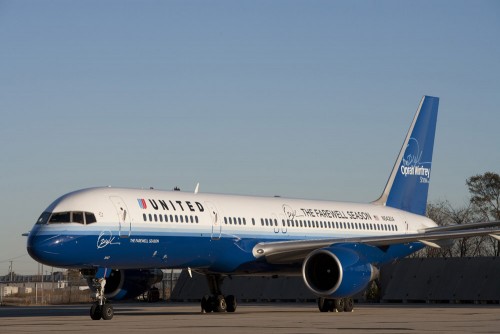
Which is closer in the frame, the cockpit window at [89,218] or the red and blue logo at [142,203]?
the cockpit window at [89,218]

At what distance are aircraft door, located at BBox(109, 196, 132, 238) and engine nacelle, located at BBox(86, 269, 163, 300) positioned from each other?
148 inches

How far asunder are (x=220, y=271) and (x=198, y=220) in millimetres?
2569

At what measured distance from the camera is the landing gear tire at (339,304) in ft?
117

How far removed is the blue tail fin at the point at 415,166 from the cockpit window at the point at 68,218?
55.6 feet

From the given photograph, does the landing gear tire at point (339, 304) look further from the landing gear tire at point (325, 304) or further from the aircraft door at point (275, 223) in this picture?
the aircraft door at point (275, 223)

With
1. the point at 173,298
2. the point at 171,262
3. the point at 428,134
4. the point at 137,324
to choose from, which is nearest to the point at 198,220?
the point at 171,262

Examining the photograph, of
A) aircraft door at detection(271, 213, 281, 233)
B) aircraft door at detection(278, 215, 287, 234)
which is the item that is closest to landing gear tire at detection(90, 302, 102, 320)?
aircraft door at detection(271, 213, 281, 233)

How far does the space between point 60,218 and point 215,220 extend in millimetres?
6073

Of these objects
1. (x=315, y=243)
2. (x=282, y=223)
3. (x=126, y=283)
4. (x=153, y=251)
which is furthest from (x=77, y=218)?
(x=282, y=223)

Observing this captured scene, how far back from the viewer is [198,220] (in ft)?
111

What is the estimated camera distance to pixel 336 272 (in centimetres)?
3403

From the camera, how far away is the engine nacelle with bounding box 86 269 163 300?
3459 centimetres

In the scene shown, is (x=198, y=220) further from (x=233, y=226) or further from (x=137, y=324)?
Result: (x=137, y=324)
